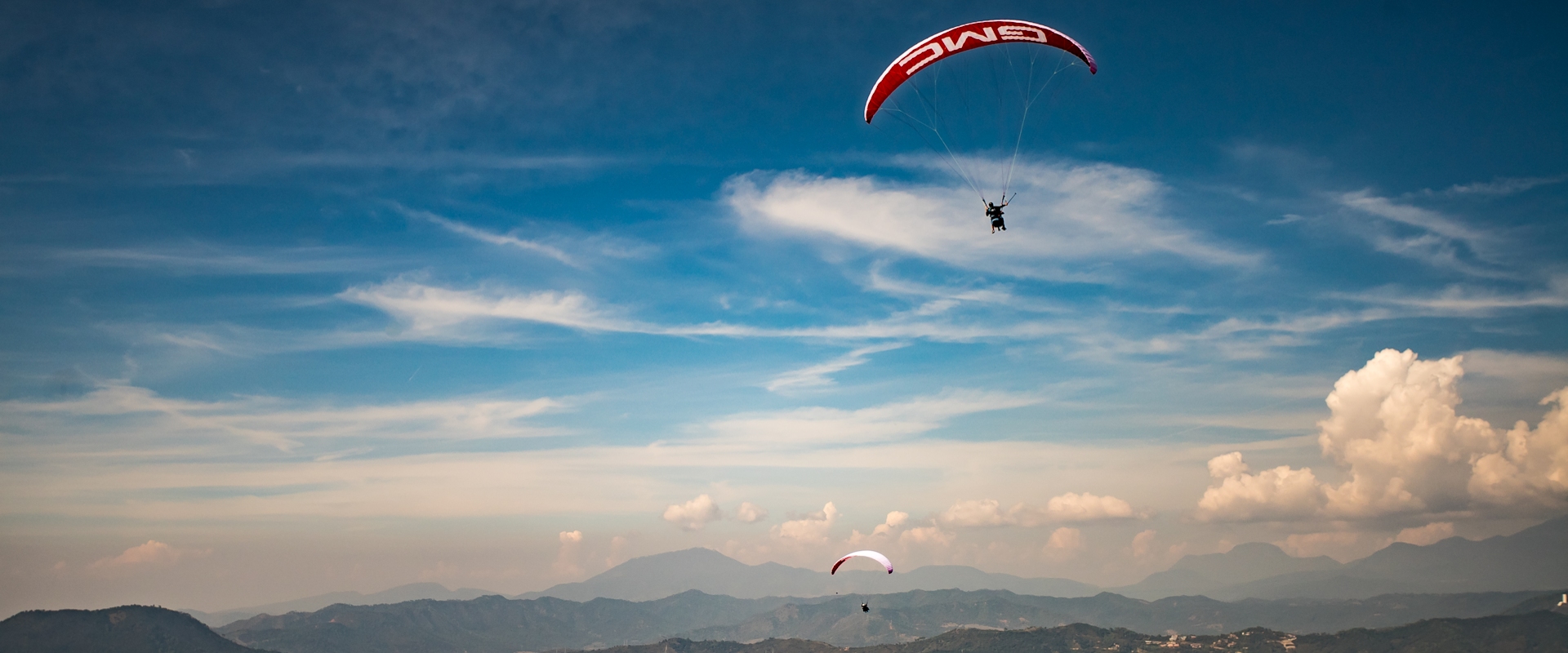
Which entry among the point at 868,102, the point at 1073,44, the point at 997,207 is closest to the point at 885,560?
the point at 997,207

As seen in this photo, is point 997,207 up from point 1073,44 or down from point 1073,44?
down

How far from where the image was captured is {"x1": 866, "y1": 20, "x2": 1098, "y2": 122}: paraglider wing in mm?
53219

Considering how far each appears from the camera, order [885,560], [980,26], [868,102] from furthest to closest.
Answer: [885,560]
[868,102]
[980,26]

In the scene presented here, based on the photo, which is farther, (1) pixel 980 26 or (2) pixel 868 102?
(2) pixel 868 102

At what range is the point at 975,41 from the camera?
5431 centimetres

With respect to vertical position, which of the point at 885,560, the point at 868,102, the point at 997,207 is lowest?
the point at 885,560

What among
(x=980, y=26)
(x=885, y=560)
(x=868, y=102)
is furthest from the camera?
(x=885, y=560)

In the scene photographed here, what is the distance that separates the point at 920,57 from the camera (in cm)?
5506

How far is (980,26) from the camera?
175 feet

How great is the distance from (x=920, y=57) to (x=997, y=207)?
42.1 feet

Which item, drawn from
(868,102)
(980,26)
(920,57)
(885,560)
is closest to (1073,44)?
(980,26)

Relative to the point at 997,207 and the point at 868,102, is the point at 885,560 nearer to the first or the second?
the point at 997,207

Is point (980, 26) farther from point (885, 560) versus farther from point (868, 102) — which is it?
point (885, 560)

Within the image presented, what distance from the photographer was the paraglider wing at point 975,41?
53.2 metres
